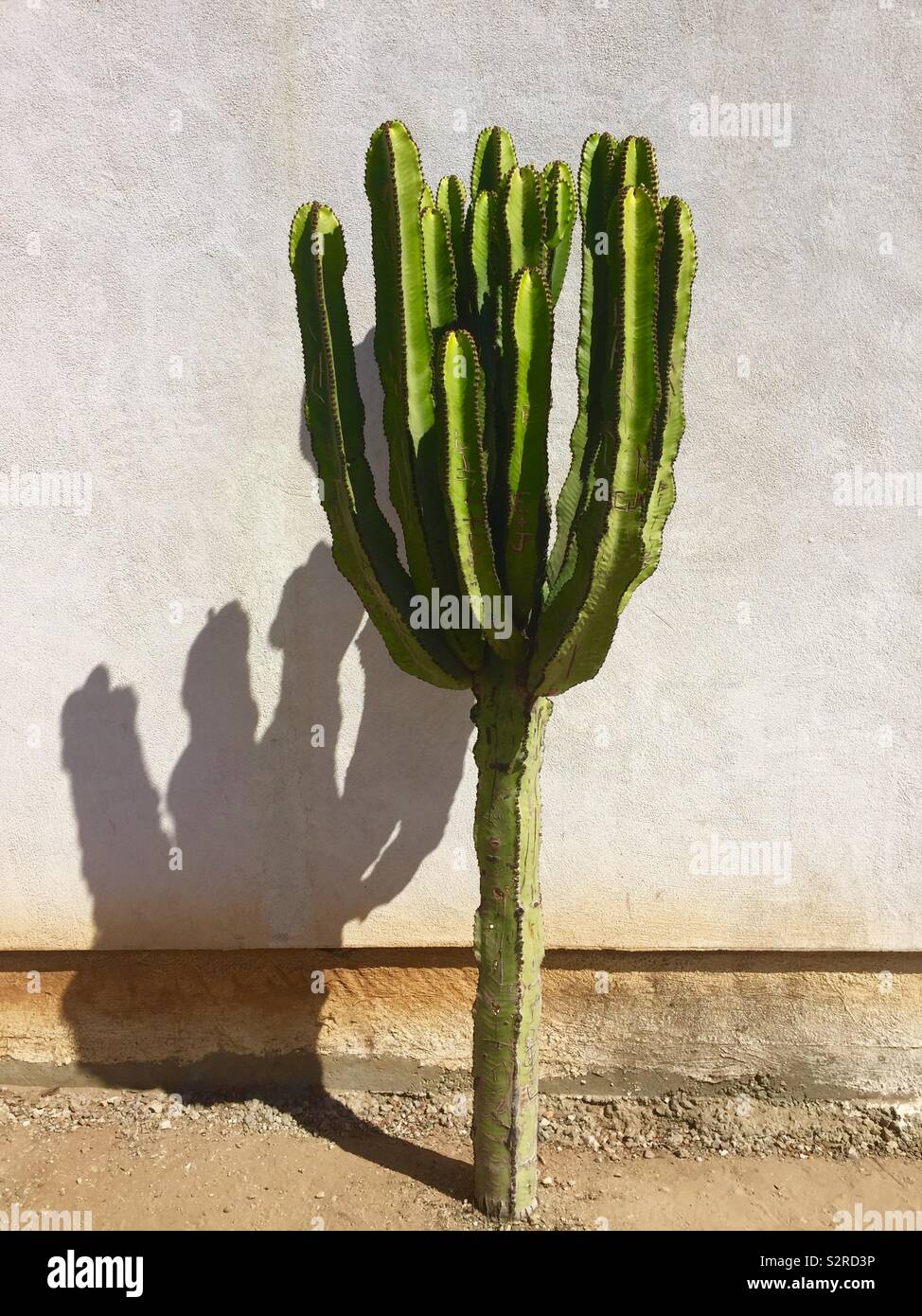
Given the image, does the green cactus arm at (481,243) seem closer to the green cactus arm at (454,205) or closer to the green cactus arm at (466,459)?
the green cactus arm at (454,205)

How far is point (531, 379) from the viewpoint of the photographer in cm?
258

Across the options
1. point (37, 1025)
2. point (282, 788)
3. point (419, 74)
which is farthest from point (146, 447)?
point (37, 1025)

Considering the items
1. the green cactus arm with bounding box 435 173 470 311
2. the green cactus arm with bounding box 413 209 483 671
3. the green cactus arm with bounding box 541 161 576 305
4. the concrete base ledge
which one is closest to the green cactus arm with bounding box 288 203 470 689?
the green cactus arm with bounding box 413 209 483 671

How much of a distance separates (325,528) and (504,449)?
116 centimetres

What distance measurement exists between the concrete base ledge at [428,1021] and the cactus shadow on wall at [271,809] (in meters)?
0.03

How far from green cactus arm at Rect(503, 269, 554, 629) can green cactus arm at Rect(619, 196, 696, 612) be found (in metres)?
0.30

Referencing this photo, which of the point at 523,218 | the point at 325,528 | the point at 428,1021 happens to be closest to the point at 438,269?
the point at 523,218

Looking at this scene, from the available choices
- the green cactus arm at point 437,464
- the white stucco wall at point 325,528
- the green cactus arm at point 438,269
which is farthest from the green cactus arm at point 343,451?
the white stucco wall at point 325,528

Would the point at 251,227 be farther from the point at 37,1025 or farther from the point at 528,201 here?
the point at 37,1025

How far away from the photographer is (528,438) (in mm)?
2637

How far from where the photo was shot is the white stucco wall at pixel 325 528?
136 inches

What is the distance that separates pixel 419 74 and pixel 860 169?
1.65m

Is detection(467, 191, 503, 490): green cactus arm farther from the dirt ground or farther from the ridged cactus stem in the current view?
the dirt ground

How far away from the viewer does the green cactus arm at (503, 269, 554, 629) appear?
2.53 meters
